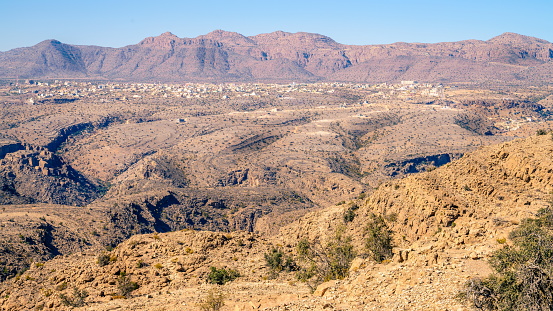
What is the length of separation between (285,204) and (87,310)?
2810 inches

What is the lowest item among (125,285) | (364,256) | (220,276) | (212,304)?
(125,285)

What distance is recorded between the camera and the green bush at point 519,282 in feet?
54.5

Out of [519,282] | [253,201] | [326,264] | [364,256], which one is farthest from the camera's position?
[253,201]

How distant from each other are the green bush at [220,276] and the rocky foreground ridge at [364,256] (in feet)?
2.03

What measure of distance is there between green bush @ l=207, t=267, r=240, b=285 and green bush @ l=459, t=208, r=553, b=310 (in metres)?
19.0

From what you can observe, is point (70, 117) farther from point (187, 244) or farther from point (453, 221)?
point (453, 221)

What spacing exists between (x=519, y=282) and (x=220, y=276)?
69.7 ft

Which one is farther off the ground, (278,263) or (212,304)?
(212,304)

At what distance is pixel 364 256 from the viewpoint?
3331cm

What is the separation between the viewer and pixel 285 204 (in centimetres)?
9944

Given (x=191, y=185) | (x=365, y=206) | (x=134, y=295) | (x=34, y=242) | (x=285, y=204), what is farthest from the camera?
(x=191, y=185)

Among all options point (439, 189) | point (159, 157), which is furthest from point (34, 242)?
point (159, 157)

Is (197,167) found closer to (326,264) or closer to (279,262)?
(279,262)

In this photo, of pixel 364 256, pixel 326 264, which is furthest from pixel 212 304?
pixel 364 256
